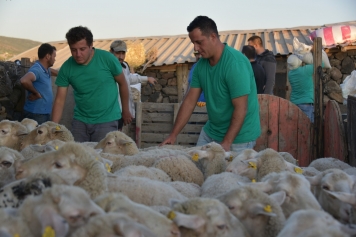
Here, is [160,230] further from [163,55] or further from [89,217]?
[163,55]

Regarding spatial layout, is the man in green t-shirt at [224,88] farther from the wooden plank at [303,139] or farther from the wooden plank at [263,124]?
the wooden plank at [303,139]

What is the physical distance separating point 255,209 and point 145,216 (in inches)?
30.1

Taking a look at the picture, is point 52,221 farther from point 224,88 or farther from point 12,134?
point 12,134

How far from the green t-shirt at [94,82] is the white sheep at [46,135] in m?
0.42

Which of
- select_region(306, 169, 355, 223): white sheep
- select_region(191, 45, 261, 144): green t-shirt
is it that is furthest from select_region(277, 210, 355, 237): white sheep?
select_region(191, 45, 261, 144): green t-shirt

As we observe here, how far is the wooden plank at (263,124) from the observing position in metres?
7.43

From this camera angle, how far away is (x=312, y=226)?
237 cm

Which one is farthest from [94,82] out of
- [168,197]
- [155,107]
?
[168,197]

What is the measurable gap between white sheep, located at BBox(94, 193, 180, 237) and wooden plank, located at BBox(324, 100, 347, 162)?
3.73 metres

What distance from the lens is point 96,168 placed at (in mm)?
3273

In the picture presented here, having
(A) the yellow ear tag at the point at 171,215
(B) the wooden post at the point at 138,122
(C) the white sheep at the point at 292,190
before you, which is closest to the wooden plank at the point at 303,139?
(B) the wooden post at the point at 138,122

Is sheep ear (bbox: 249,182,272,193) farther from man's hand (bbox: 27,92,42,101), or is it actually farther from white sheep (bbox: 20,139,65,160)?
man's hand (bbox: 27,92,42,101)

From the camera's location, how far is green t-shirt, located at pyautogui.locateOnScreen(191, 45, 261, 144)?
5074 millimetres

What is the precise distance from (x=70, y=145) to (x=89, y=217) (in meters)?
1.12
